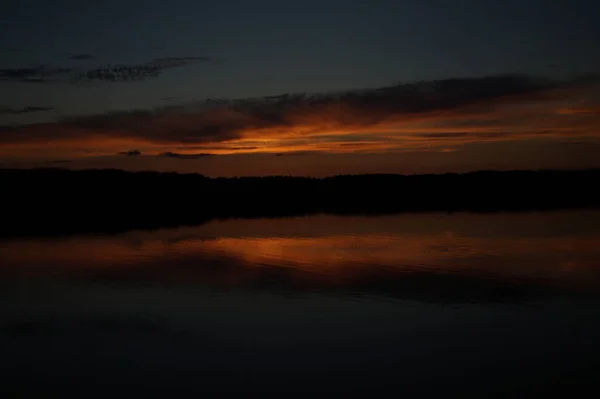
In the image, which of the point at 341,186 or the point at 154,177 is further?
the point at 341,186

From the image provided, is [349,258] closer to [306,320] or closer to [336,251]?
[336,251]

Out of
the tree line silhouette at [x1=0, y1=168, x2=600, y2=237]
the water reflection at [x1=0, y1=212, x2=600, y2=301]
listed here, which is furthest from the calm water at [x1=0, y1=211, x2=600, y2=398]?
the tree line silhouette at [x1=0, y1=168, x2=600, y2=237]

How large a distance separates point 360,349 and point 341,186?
5751 cm

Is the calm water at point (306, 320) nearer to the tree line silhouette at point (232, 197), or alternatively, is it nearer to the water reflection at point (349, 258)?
the water reflection at point (349, 258)

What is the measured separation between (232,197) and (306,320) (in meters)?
48.6

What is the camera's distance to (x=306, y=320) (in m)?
10.5

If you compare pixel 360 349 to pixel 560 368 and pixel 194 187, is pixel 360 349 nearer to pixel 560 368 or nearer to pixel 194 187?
pixel 560 368

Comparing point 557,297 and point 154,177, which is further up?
point 154,177

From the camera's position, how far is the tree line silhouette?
35.9 metres

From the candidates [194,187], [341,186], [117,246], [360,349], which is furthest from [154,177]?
[360,349]

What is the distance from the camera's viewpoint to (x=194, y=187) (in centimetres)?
5681

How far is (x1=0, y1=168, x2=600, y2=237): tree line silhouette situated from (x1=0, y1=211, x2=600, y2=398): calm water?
42.4 feet

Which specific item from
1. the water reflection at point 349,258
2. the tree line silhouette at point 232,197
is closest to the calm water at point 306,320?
the water reflection at point 349,258

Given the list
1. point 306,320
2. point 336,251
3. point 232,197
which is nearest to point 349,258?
point 336,251
